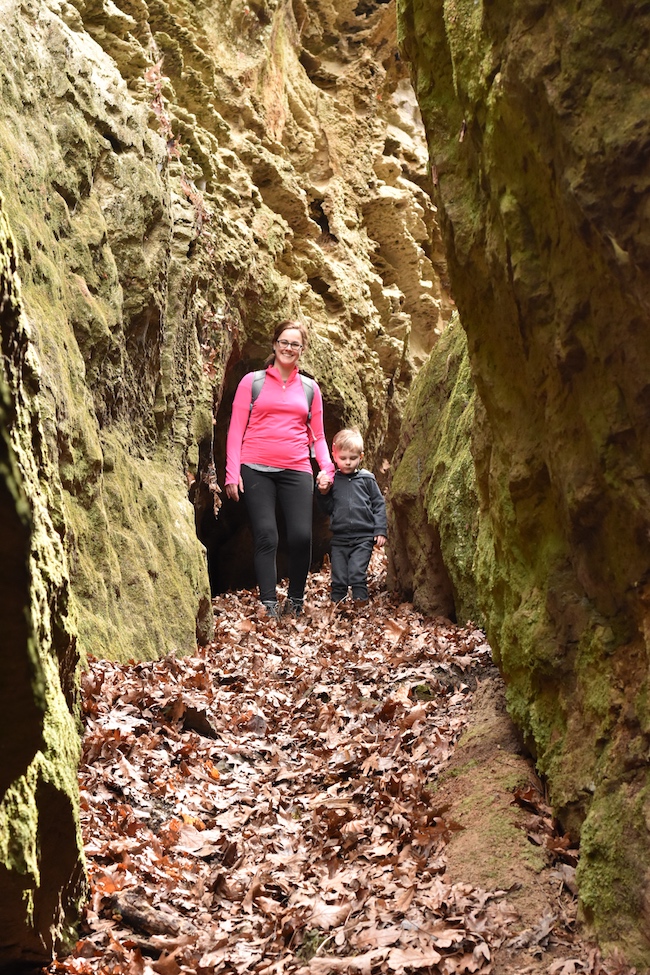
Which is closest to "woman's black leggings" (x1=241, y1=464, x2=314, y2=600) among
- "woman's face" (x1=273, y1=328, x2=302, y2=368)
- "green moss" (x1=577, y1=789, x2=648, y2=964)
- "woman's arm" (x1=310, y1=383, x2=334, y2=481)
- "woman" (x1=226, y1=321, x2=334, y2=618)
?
"woman" (x1=226, y1=321, x2=334, y2=618)

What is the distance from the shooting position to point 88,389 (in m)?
5.94

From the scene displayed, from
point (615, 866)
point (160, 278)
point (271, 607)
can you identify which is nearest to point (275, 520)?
point (271, 607)

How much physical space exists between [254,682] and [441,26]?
433 centimetres

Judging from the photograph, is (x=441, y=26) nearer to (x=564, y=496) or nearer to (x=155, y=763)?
(x=564, y=496)

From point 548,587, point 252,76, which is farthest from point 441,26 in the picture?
point 252,76

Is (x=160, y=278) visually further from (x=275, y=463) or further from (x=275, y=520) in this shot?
(x=275, y=520)

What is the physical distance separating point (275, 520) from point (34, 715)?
23.3 ft

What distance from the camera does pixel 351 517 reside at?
9477mm

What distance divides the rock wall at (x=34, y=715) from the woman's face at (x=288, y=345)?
19.2 feet

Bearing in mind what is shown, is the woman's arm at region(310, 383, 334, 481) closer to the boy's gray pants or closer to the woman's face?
the woman's face

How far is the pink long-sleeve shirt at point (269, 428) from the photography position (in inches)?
340

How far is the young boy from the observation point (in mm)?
9297

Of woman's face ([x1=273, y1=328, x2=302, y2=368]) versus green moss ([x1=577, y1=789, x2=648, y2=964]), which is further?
woman's face ([x1=273, y1=328, x2=302, y2=368])

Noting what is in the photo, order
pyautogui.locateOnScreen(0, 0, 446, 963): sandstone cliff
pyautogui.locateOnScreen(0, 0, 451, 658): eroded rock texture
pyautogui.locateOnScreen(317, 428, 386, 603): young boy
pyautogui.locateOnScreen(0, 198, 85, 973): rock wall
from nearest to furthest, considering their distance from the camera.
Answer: pyautogui.locateOnScreen(0, 198, 85, 973): rock wall
pyautogui.locateOnScreen(0, 0, 446, 963): sandstone cliff
pyautogui.locateOnScreen(0, 0, 451, 658): eroded rock texture
pyautogui.locateOnScreen(317, 428, 386, 603): young boy
